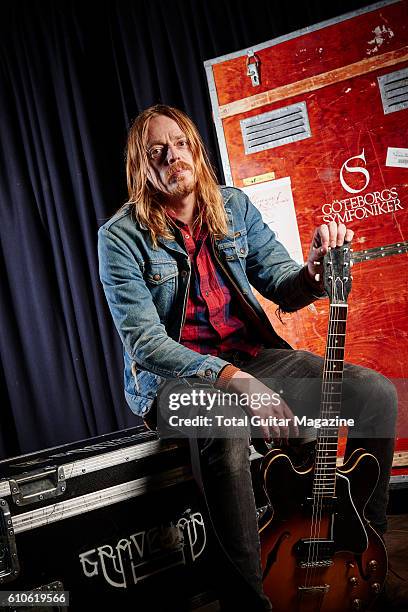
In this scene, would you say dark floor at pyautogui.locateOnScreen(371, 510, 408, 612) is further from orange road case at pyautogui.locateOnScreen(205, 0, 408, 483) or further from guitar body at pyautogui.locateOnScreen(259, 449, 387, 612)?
orange road case at pyautogui.locateOnScreen(205, 0, 408, 483)

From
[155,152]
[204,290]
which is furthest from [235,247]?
[155,152]

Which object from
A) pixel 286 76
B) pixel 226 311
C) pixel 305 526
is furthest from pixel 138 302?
pixel 286 76

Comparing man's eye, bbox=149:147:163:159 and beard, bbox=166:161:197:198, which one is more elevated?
man's eye, bbox=149:147:163:159

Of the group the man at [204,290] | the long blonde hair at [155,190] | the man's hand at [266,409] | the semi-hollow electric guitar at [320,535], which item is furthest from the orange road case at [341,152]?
the man's hand at [266,409]

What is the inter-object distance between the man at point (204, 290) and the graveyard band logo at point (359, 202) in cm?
72

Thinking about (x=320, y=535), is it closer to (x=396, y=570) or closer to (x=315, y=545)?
(x=315, y=545)

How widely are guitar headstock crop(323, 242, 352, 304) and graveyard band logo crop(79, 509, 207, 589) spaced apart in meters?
0.84

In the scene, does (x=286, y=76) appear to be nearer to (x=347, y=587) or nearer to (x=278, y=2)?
(x=278, y=2)

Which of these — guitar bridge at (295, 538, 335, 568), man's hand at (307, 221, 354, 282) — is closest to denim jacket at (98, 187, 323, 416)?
man's hand at (307, 221, 354, 282)

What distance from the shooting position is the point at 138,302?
1.88 meters

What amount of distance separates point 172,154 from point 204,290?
0.46 meters

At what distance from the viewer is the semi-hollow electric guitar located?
1.61 m

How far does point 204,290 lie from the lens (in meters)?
2.03

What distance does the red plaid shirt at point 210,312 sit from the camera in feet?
6.48
